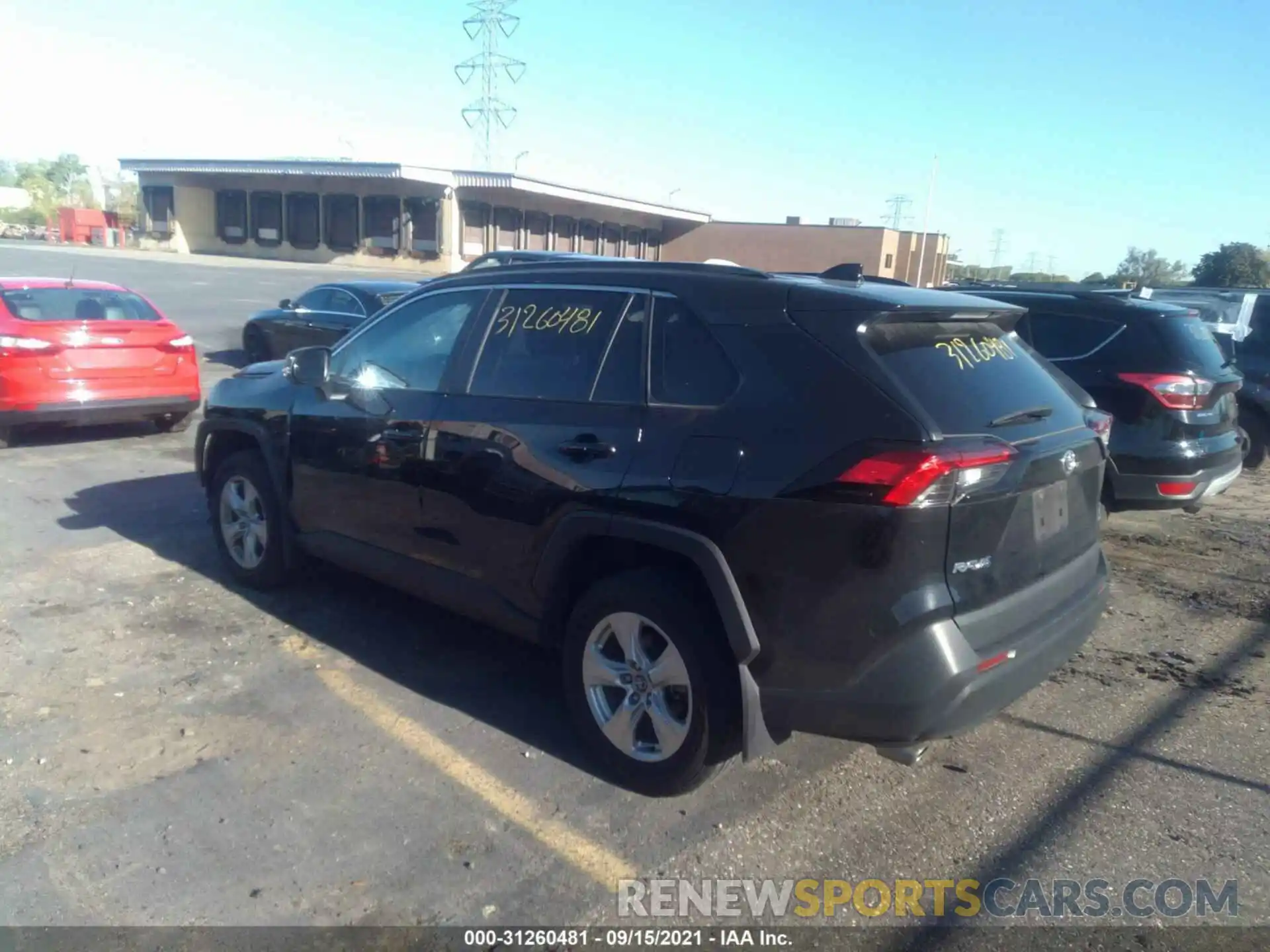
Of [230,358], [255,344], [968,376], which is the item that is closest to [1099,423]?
[968,376]

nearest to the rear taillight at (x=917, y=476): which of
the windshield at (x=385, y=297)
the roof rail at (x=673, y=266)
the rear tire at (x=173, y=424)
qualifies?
the roof rail at (x=673, y=266)

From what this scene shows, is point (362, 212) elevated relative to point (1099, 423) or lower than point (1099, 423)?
elevated

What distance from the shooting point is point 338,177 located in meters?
44.5

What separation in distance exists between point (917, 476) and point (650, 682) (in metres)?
1.27

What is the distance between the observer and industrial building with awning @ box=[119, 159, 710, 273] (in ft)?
144

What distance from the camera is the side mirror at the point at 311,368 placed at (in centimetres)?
515

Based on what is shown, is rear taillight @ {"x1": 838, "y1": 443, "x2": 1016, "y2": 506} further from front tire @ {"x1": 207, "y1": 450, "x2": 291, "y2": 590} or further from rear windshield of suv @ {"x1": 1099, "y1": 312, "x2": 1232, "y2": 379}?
rear windshield of suv @ {"x1": 1099, "y1": 312, "x2": 1232, "y2": 379}

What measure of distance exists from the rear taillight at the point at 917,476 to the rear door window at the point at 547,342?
1271mm

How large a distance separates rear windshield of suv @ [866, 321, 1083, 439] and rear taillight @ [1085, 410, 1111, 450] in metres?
0.15

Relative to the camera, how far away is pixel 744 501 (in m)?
3.34

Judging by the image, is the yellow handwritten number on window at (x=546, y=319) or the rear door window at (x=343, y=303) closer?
the yellow handwritten number on window at (x=546, y=319)

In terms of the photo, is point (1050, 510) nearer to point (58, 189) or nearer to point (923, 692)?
→ point (923, 692)

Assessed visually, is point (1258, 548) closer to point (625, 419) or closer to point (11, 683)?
point (625, 419)

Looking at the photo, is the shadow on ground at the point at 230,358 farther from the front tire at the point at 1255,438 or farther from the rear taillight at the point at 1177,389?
the front tire at the point at 1255,438
